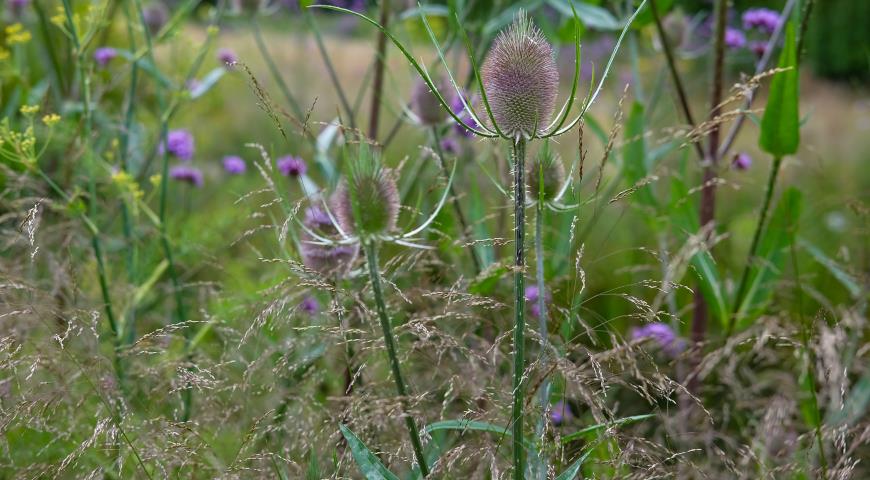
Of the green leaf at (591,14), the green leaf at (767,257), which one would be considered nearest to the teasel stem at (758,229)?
the green leaf at (767,257)

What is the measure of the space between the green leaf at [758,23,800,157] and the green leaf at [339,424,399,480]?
3.32ft

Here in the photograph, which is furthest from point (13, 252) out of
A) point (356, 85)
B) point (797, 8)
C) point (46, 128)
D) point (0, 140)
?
point (356, 85)

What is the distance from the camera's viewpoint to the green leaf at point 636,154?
1.97 m

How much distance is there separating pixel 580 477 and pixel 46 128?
68.3 inches

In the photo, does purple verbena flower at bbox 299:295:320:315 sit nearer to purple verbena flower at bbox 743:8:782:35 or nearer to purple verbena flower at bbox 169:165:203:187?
purple verbena flower at bbox 169:165:203:187

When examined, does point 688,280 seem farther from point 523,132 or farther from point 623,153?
point 523,132

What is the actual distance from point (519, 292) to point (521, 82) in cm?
24

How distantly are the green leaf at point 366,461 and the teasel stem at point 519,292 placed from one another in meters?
0.15

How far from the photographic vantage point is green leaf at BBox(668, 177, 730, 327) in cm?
175

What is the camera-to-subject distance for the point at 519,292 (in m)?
0.99

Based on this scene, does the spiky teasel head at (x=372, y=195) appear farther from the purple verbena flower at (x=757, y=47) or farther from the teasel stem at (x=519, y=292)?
the purple verbena flower at (x=757, y=47)

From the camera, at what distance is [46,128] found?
2.44 m

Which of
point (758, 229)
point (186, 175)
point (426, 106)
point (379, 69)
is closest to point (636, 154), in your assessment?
point (758, 229)

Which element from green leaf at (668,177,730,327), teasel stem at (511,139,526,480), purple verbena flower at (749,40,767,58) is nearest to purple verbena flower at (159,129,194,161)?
green leaf at (668,177,730,327)
